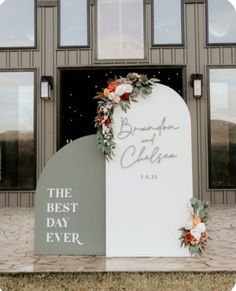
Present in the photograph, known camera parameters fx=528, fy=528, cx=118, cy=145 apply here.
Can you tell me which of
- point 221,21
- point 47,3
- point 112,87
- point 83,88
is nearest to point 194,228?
point 112,87

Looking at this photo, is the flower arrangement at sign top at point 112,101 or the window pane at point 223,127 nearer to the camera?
the flower arrangement at sign top at point 112,101

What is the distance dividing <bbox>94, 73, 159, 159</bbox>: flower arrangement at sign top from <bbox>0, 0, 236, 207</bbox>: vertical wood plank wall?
6117 millimetres

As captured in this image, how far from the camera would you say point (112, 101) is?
5.29 metres

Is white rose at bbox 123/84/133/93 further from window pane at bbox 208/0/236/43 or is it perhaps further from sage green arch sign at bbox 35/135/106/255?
window pane at bbox 208/0/236/43

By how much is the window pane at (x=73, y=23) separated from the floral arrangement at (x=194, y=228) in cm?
708

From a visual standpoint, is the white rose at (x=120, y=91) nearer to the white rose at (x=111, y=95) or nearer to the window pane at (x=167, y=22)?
the white rose at (x=111, y=95)

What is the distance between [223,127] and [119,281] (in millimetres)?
7611

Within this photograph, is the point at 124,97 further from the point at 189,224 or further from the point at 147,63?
the point at 147,63

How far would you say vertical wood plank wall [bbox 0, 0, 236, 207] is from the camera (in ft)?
37.1

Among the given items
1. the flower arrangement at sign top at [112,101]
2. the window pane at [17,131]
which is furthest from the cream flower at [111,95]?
the window pane at [17,131]

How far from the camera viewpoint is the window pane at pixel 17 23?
11570mm

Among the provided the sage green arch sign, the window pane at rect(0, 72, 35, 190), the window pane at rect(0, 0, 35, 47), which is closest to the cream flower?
the sage green arch sign

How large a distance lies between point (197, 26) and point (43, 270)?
8.27 m

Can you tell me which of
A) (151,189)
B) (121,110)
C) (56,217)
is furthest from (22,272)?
(121,110)
